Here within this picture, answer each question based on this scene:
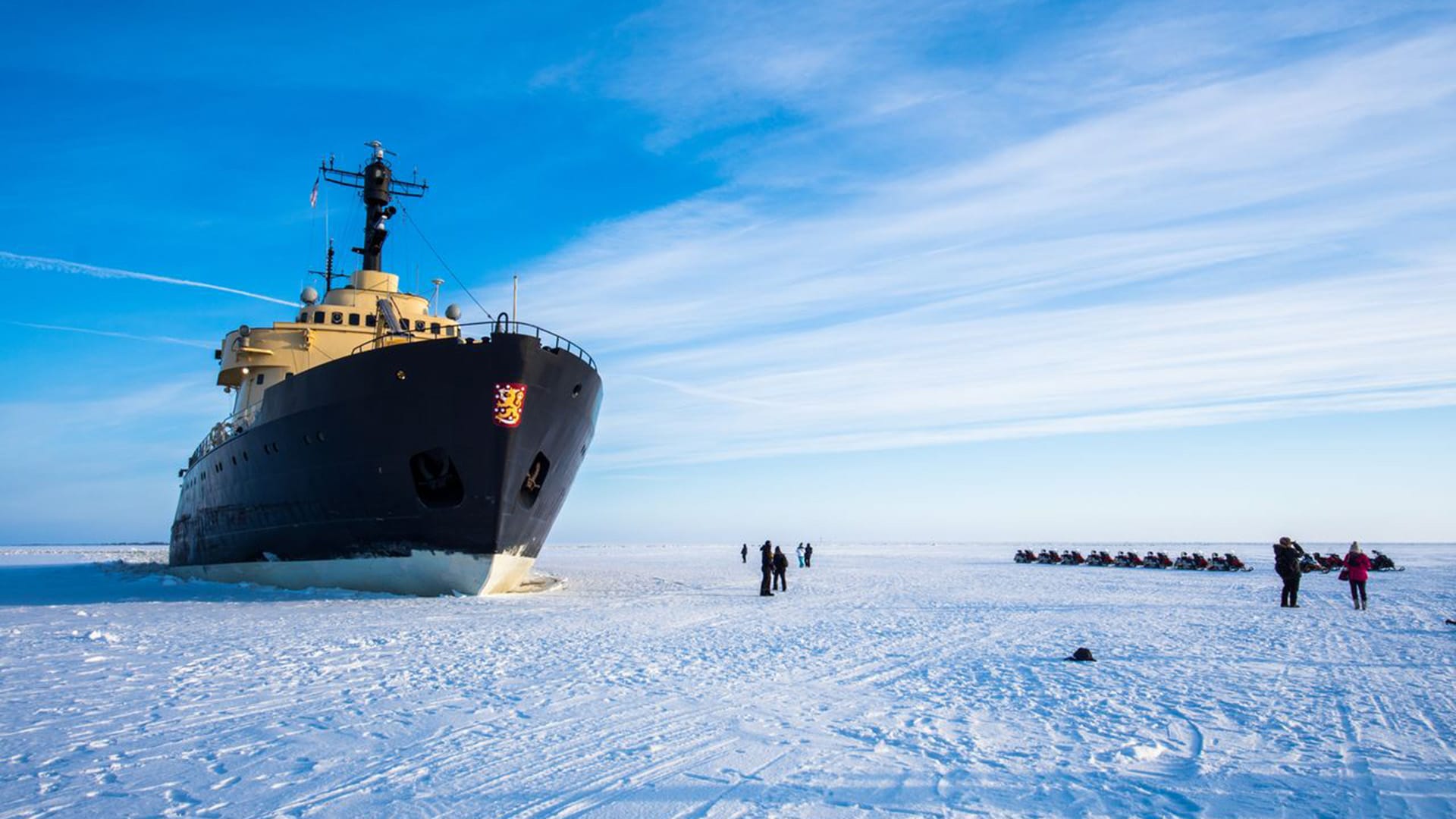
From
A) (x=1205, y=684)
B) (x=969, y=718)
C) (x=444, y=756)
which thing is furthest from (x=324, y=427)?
(x=1205, y=684)

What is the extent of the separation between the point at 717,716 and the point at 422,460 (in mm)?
10937

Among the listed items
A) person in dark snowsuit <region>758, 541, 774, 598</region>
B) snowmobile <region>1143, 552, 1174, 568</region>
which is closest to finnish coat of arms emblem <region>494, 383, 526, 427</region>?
person in dark snowsuit <region>758, 541, 774, 598</region>

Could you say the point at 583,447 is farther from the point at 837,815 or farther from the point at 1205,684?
the point at 837,815

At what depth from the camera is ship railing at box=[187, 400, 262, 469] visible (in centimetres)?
1949

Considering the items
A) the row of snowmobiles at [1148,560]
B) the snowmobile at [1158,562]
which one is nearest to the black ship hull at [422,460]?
the row of snowmobiles at [1148,560]

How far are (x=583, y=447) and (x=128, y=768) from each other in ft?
47.4

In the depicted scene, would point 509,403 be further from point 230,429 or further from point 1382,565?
point 1382,565

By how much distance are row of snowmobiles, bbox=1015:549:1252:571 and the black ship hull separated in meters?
26.5

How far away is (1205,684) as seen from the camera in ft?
24.2

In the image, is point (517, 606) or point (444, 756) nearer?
point (444, 756)

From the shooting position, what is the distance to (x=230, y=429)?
21078 mm

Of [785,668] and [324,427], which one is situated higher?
[324,427]

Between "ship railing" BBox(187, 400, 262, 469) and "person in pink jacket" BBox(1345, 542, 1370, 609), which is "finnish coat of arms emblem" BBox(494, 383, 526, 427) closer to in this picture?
"ship railing" BBox(187, 400, 262, 469)

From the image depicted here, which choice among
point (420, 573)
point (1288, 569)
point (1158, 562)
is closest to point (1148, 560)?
point (1158, 562)
